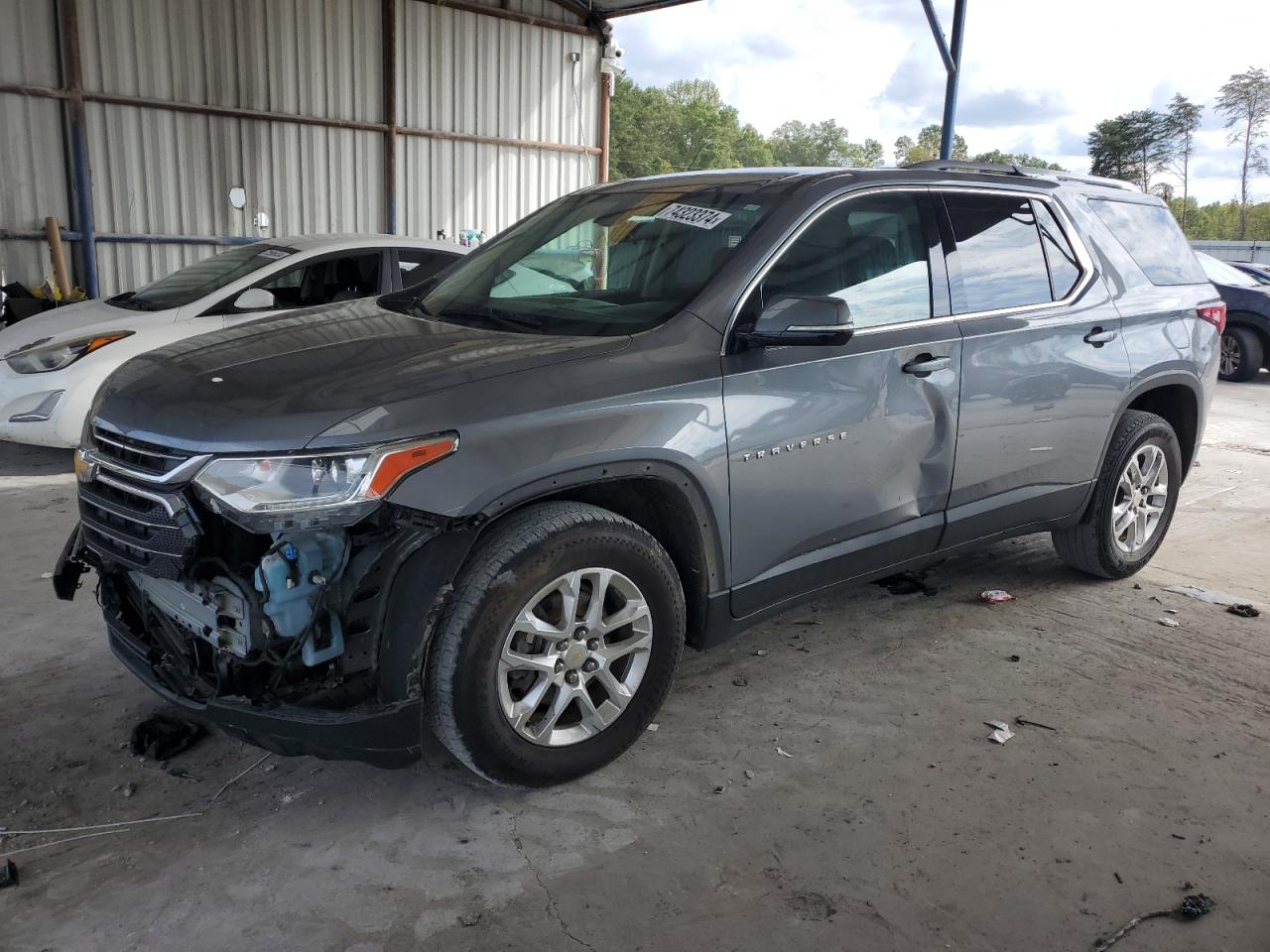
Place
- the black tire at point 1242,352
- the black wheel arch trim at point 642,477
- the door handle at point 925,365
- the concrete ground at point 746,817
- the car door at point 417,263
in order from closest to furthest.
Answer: the concrete ground at point 746,817 < the black wheel arch trim at point 642,477 < the door handle at point 925,365 < the car door at point 417,263 < the black tire at point 1242,352

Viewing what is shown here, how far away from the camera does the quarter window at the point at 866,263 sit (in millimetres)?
3371

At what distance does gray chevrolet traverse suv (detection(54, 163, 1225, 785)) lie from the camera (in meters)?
2.62

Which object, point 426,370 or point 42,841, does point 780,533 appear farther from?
point 42,841

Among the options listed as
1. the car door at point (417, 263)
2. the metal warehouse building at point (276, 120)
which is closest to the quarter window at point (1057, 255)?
the car door at point (417, 263)

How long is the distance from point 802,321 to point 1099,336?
1.86m

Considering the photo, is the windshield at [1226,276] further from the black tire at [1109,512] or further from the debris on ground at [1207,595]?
the debris on ground at [1207,595]

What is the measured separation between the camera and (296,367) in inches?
113

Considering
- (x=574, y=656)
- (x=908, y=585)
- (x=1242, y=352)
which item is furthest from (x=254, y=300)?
(x=1242, y=352)

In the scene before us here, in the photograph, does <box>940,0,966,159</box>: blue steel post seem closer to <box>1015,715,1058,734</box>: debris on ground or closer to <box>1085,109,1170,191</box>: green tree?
<box>1015,715,1058,734</box>: debris on ground

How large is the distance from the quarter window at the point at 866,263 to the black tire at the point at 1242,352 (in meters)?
10.7

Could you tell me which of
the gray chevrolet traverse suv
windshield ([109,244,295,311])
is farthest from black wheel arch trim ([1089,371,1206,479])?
windshield ([109,244,295,311])

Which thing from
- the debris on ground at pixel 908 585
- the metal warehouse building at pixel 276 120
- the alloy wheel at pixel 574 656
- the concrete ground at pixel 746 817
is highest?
the metal warehouse building at pixel 276 120

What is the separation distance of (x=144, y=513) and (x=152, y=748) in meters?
0.89

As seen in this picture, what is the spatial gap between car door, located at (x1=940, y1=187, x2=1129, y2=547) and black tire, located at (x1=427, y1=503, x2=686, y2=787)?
1.48 m
